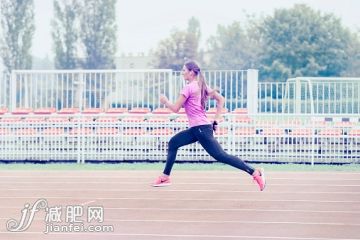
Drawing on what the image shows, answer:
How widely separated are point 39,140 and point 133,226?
10339 millimetres

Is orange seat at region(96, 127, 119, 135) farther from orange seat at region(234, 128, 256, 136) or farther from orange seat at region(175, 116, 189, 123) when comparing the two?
orange seat at region(234, 128, 256, 136)

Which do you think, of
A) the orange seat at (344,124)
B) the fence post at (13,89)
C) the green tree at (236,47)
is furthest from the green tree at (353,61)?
the orange seat at (344,124)

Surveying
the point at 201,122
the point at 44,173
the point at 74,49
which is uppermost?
the point at 74,49

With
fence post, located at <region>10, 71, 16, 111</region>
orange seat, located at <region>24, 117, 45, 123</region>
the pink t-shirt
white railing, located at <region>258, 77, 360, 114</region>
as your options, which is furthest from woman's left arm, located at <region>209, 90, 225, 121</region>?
fence post, located at <region>10, 71, 16, 111</region>

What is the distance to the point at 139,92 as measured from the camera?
2170cm

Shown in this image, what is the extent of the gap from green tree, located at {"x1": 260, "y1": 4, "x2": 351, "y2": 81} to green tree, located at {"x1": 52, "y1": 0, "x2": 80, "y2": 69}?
1380 cm

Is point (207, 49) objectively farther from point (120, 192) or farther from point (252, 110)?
point (120, 192)

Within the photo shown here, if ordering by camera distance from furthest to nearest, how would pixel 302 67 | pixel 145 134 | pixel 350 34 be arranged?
1. pixel 350 34
2. pixel 302 67
3. pixel 145 134

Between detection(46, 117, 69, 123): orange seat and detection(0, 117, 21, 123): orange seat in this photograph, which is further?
detection(0, 117, 21, 123): orange seat

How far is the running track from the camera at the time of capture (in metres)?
8.06

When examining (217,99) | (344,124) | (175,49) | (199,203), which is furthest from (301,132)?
(175,49)

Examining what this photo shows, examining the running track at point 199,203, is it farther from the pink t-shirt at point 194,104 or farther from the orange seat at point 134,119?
the orange seat at point 134,119

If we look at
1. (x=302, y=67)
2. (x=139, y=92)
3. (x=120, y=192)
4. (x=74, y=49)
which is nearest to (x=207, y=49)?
(x=302, y=67)

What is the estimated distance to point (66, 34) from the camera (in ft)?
175
